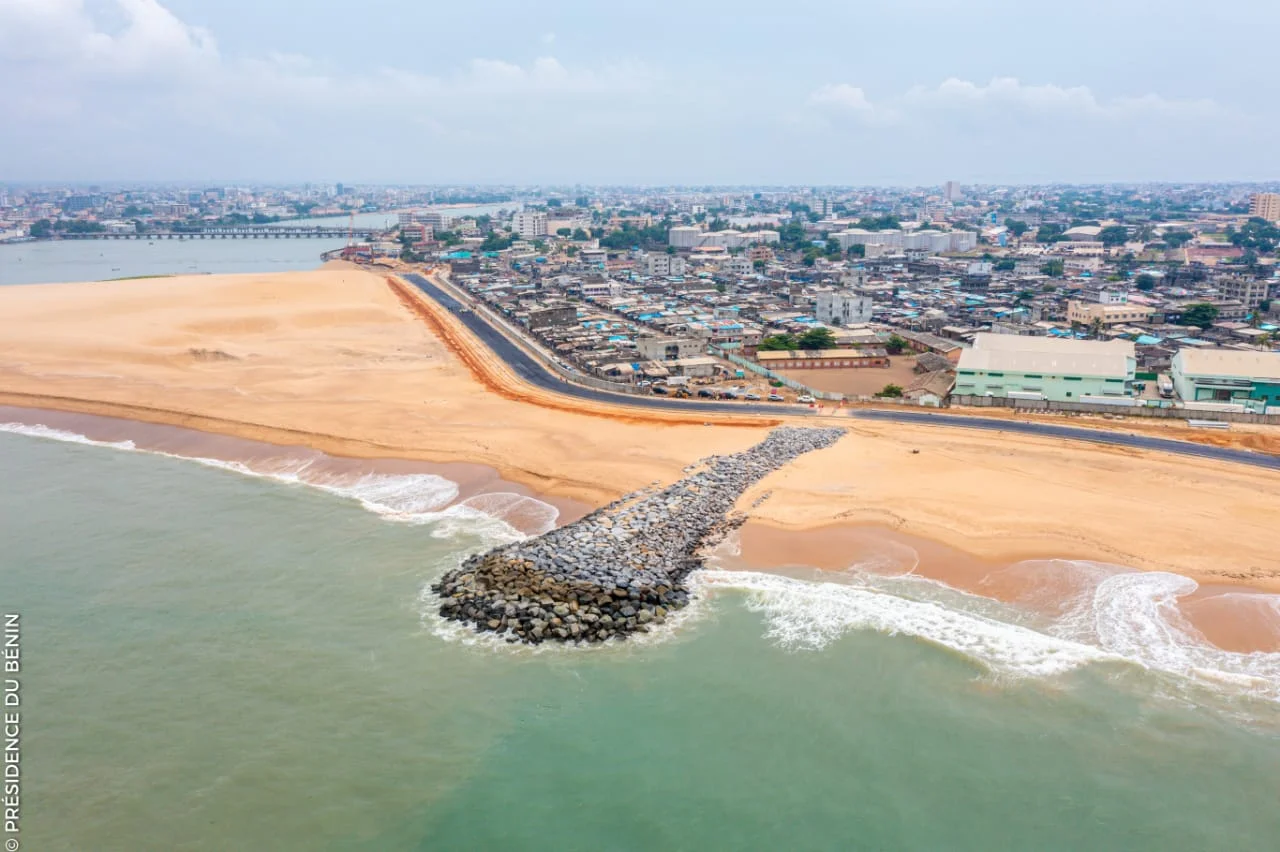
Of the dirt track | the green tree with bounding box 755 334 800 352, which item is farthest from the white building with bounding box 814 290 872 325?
the dirt track

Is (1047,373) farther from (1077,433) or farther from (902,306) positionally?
(902,306)

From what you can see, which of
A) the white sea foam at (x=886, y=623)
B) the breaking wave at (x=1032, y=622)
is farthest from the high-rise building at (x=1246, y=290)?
the white sea foam at (x=886, y=623)

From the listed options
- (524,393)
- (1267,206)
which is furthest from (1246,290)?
(1267,206)

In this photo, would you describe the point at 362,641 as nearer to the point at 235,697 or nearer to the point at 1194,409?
the point at 235,697

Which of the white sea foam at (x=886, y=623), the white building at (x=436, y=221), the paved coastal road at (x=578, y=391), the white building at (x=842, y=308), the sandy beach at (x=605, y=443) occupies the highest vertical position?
the white building at (x=436, y=221)

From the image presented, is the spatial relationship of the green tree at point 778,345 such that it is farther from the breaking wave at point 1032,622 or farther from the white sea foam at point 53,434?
the white sea foam at point 53,434

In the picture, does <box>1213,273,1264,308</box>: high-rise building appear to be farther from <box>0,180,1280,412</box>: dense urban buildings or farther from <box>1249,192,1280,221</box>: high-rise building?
<box>1249,192,1280,221</box>: high-rise building
